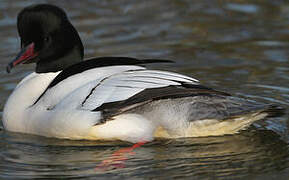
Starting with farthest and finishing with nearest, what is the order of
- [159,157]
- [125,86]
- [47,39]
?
[47,39] → [125,86] → [159,157]

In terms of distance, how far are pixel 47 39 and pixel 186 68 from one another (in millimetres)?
2477

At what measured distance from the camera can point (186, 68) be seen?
26.8 feet

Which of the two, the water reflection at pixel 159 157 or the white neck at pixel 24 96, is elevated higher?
the white neck at pixel 24 96

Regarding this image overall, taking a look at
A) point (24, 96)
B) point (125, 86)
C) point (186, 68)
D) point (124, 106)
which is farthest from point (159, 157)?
point (186, 68)

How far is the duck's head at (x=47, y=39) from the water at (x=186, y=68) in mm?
736

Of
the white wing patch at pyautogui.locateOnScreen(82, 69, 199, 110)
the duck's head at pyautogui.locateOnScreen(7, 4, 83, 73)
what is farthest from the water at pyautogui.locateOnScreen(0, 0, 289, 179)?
the duck's head at pyautogui.locateOnScreen(7, 4, 83, 73)

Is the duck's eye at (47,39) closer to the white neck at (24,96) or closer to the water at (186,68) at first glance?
the white neck at (24,96)

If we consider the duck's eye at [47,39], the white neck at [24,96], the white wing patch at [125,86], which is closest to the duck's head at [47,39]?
the duck's eye at [47,39]

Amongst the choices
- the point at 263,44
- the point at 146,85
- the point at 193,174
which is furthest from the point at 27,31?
the point at 263,44

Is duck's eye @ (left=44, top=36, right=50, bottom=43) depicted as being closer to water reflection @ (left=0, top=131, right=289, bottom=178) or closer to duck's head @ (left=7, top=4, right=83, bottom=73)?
duck's head @ (left=7, top=4, right=83, bottom=73)

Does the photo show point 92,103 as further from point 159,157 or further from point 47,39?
point 47,39

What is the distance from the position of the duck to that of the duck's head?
1 cm

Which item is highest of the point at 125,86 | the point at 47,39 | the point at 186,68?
the point at 47,39

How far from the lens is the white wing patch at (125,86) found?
5520mm
